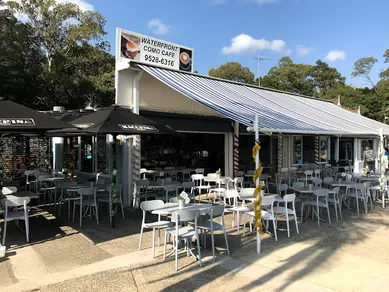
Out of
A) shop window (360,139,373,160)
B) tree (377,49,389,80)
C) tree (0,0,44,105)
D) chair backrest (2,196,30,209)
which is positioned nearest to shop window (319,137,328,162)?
shop window (360,139,373,160)

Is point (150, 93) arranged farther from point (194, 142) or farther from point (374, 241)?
point (374, 241)

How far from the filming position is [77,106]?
18094 mm

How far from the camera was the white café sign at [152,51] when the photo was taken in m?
8.73

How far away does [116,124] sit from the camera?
19.4 ft

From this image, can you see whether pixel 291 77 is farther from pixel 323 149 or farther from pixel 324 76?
pixel 323 149

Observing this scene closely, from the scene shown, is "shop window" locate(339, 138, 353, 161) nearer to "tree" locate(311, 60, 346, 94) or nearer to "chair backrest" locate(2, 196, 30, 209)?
"chair backrest" locate(2, 196, 30, 209)

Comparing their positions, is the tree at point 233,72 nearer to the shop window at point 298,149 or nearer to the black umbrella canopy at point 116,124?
the shop window at point 298,149

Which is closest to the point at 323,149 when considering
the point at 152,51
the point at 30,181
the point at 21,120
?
the point at 152,51

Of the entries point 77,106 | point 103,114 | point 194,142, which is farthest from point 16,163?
point 103,114

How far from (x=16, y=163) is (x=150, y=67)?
339 inches

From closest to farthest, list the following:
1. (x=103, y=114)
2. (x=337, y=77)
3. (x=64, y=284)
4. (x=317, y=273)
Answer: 1. (x=64, y=284)
2. (x=317, y=273)
3. (x=103, y=114)
4. (x=337, y=77)

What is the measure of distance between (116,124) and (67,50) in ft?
44.1

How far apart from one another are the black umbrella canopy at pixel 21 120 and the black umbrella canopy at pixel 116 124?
0.77 metres

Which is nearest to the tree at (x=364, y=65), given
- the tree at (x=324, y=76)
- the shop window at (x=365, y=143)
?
the tree at (x=324, y=76)
